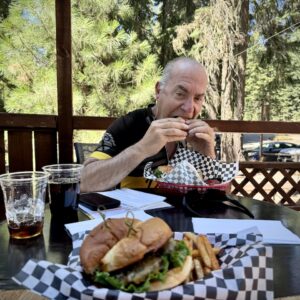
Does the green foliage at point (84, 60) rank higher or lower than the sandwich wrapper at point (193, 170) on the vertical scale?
higher

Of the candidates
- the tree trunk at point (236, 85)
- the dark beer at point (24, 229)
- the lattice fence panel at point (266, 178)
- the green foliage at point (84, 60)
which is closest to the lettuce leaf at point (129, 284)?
the dark beer at point (24, 229)

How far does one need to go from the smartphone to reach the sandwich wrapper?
310mm

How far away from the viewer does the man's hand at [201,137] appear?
5.65 feet

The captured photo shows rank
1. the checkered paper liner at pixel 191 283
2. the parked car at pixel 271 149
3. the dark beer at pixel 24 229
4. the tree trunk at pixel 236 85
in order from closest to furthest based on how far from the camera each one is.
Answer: the checkered paper liner at pixel 191 283, the dark beer at pixel 24 229, the tree trunk at pixel 236 85, the parked car at pixel 271 149

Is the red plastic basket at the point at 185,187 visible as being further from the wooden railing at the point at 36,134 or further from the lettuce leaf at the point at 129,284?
the wooden railing at the point at 36,134

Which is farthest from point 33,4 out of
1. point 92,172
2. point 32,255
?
point 32,255

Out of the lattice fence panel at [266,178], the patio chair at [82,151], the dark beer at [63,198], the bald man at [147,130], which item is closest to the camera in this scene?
the dark beer at [63,198]

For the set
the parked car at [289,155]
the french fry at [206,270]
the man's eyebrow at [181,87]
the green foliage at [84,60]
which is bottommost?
the parked car at [289,155]

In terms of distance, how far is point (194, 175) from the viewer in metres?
1.54

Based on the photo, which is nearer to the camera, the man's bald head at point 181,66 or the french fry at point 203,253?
the french fry at point 203,253

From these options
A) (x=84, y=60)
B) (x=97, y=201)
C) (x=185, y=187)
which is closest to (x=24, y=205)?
(x=97, y=201)

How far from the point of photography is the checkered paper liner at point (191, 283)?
562 millimetres

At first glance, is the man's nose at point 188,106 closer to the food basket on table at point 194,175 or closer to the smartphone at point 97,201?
the food basket on table at point 194,175

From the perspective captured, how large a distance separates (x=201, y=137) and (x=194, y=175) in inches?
11.5
